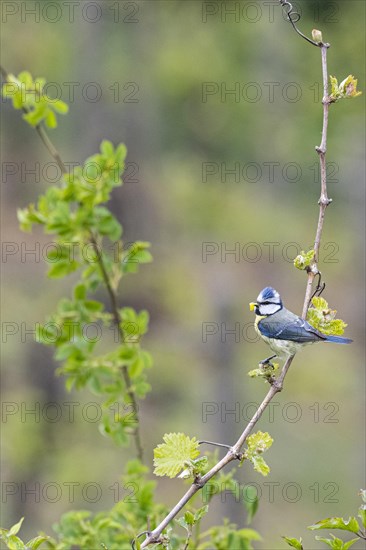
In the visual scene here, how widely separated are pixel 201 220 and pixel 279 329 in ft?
19.0

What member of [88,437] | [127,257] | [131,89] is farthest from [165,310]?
[127,257]

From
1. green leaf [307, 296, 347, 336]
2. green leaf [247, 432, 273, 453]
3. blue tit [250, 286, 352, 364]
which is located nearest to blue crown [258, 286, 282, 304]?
blue tit [250, 286, 352, 364]

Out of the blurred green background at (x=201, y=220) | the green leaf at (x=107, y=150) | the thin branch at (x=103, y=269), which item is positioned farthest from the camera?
the blurred green background at (x=201, y=220)

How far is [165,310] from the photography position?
30.6 ft

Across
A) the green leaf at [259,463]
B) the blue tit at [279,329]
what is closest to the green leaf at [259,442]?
the green leaf at [259,463]

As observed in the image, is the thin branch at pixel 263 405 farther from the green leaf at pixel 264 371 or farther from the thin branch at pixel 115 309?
the thin branch at pixel 115 309

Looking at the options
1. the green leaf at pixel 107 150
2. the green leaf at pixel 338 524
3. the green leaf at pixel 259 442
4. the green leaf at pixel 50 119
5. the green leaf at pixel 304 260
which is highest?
the green leaf at pixel 50 119

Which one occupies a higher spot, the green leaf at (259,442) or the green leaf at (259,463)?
the green leaf at (259,442)

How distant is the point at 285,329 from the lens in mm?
1930

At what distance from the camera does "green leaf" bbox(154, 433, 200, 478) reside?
4.38 ft

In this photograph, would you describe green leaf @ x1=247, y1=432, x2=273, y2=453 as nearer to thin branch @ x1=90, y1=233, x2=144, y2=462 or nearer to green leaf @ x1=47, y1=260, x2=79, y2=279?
thin branch @ x1=90, y1=233, x2=144, y2=462

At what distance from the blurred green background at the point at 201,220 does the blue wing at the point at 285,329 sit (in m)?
3.62

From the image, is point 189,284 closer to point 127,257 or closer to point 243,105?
point 243,105

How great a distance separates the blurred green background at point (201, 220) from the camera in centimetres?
655
